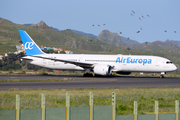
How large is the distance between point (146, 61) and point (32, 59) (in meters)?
19.4

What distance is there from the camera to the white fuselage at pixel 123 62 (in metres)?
41.3

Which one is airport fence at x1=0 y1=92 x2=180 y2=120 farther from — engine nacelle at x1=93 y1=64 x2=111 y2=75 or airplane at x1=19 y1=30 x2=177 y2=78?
airplane at x1=19 y1=30 x2=177 y2=78

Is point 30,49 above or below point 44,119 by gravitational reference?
above

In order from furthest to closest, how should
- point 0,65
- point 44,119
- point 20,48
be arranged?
Answer: point 20,48, point 0,65, point 44,119

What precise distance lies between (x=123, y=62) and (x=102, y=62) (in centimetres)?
373

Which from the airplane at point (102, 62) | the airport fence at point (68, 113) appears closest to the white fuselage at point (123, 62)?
the airplane at point (102, 62)

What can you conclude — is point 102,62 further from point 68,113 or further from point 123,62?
point 68,113

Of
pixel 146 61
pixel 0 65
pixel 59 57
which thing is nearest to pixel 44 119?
pixel 146 61

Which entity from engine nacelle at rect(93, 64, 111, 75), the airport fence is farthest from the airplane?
the airport fence

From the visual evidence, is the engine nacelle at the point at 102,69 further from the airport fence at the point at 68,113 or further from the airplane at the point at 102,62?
the airport fence at the point at 68,113

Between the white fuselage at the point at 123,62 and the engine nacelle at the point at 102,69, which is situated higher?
the white fuselage at the point at 123,62

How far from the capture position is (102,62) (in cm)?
4428

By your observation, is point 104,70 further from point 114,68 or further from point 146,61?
point 146,61

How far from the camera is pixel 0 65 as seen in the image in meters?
103
